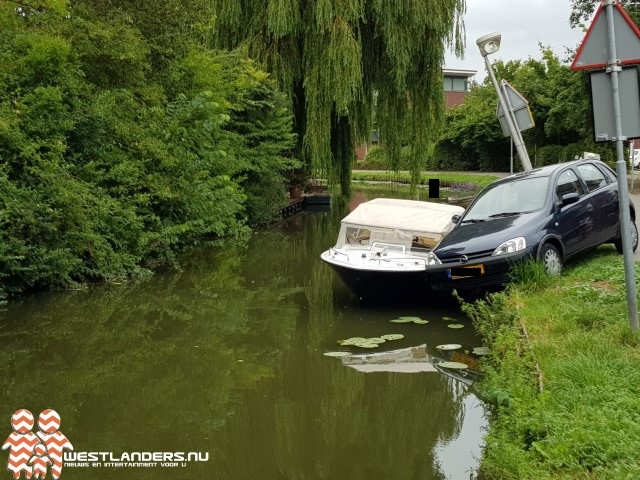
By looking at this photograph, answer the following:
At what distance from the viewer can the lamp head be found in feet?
41.1

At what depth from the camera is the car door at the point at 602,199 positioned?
1005 centimetres

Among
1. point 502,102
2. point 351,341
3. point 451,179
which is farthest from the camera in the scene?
point 451,179

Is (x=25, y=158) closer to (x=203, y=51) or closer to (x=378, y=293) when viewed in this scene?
(x=378, y=293)

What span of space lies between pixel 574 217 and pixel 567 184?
0.67 m

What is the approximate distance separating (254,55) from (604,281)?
561 inches

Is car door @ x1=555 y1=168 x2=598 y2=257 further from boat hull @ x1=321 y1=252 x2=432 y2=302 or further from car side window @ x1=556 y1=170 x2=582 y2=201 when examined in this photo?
boat hull @ x1=321 y1=252 x2=432 y2=302

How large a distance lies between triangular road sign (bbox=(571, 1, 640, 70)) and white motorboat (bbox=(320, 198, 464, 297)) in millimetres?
3931

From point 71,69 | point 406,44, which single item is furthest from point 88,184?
point 406,44

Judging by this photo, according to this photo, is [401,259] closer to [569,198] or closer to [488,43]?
[569,198]

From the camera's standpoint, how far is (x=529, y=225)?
8.93 m

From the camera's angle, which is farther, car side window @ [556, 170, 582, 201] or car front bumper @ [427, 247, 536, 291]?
car side window @ [556, 170, 582, 201]

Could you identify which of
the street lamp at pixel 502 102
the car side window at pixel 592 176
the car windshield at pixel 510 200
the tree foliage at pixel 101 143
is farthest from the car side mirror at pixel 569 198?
the tree foliage at pixel 101 143

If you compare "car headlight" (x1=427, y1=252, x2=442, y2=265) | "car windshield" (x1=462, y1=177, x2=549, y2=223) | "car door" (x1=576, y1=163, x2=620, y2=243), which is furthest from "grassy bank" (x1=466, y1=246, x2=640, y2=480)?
"car door" (x1=576, y1=163, x2=620, y2=243)

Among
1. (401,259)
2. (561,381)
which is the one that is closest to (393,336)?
(401,259)
